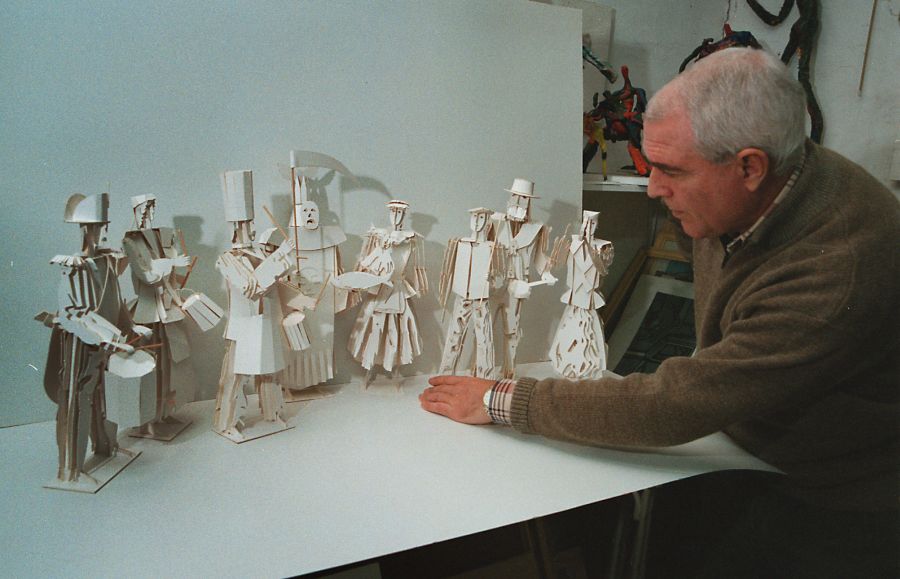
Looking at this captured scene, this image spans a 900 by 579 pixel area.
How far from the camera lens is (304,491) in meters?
1.30

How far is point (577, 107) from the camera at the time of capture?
2.08m

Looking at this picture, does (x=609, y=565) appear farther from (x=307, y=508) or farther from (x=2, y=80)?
(x=2, y=80)

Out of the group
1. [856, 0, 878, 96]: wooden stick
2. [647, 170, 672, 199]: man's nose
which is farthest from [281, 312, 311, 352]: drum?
[856, 0, 878, 96]: wooden stick

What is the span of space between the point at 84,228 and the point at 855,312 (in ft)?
5.04

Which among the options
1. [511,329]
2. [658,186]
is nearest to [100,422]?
[511,329]

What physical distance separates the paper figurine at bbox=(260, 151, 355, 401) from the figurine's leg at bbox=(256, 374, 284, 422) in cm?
13

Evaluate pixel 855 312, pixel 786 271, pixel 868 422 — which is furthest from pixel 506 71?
pixel 868 422

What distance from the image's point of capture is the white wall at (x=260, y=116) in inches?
57.3

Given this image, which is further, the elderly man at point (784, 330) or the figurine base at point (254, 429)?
the figurine base at point (254, 429)

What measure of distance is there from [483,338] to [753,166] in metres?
0.87

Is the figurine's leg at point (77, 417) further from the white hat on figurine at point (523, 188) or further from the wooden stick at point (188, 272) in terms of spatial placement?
the white hat on figurine at point (523, 188)

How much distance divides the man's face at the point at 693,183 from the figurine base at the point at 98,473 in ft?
4.40

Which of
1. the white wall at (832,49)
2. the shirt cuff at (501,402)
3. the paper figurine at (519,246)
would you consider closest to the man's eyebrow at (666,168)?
the white wall at (832,49)

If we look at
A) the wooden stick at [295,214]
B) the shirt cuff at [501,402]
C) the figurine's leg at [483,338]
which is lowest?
the shirt cuff at [501,402]
